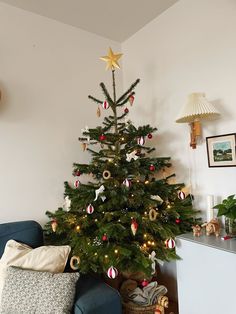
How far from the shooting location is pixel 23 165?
6.94ft

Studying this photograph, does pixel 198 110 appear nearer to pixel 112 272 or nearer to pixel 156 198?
pixel 156 198

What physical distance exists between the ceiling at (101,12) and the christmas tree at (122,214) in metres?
0.57

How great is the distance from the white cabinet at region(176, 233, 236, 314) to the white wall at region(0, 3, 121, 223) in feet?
4.00

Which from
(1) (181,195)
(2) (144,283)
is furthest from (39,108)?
(2) (144,283)

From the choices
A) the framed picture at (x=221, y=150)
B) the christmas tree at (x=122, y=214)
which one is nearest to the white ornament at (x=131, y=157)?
the christmas tree at (x=122, y=214)

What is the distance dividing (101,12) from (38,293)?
2.30 metres

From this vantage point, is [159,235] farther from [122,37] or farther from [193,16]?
[122,37]

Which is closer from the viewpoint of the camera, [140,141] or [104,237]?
[104,237]

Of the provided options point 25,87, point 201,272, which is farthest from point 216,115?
point 25,87

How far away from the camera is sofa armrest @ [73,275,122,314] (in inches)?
52.5

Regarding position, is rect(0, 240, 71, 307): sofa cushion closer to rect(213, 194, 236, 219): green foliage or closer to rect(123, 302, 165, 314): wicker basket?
rect(123, 302, 165, 314): wicker basket

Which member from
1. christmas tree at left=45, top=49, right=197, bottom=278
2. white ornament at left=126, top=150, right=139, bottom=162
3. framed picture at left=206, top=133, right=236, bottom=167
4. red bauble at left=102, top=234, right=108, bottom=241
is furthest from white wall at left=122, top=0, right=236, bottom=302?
red bauble at left=102, top=234, right=108, bottom=241

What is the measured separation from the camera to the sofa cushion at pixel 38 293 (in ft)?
4.33

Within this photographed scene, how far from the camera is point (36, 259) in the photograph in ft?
5.12
